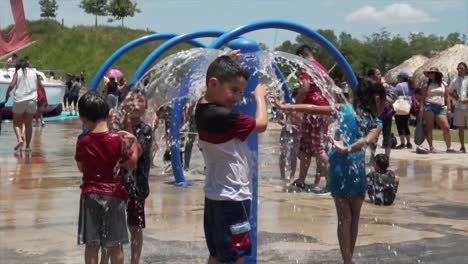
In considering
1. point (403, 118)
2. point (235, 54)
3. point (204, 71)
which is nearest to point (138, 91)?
point (204, 71)

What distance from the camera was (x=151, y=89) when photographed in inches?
249

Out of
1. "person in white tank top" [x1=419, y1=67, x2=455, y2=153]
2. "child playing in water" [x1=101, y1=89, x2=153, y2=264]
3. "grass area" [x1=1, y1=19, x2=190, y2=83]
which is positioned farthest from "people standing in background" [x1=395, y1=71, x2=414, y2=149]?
"grass area" [x1=1, y1=19, x2=190, y2=83]

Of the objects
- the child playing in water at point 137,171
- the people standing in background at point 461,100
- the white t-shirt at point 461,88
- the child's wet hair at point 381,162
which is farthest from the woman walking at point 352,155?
the white t-shirt at point 461,88

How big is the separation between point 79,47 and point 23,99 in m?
47.8

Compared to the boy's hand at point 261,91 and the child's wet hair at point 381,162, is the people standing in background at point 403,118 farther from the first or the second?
the boy's hand at point 261,91

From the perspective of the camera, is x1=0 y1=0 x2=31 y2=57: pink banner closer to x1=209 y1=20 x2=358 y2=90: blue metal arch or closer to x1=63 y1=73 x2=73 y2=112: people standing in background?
x1=63 y1=73 x2=73 y2=112: people standing in background

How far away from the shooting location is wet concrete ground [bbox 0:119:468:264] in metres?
6.20

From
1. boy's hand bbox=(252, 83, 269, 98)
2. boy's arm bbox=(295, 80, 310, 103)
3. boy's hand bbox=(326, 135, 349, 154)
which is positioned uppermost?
boy's hand bbox=(252, 83, 269, 98)

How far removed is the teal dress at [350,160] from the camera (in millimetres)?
5512

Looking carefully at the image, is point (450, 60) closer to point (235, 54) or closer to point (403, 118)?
point (403, 118)

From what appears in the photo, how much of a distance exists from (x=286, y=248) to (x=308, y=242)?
12.6 inches

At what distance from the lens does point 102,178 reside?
471 centimetres

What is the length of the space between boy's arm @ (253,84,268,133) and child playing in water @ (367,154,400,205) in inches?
169

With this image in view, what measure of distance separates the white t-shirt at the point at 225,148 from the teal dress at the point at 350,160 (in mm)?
1389
